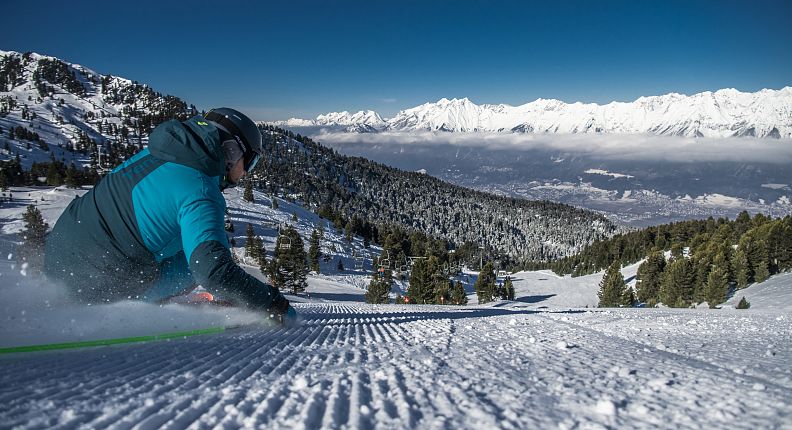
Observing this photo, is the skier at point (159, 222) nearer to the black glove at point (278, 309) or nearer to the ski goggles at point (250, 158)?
the ski goggles at point (250, 158)

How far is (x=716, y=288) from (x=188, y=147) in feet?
179

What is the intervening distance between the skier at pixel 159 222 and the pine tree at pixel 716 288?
53016mm

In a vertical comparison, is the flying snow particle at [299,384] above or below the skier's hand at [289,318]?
above

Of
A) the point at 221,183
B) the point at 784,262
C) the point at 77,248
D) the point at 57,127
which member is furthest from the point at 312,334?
the point at 57,127

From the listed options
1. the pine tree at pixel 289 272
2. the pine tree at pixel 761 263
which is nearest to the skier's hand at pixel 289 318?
the pine tree at pixel 289 272

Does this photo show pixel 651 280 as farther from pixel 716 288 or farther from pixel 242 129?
pixel 242 129

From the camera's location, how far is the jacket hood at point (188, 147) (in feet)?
12.2

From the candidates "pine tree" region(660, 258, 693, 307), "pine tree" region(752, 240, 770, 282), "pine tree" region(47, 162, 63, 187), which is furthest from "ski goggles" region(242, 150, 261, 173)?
"pine tree" region(47, 162, 63, 187)

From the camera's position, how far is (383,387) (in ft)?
8.87

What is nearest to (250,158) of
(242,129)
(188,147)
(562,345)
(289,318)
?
(242,129)

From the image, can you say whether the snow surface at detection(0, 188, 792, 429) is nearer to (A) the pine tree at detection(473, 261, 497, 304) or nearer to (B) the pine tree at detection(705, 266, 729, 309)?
(B) the pine tree at detection(705, 266, 729, 309)

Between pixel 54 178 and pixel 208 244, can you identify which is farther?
pixel 54 178

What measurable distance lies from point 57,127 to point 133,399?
25472 centimetres

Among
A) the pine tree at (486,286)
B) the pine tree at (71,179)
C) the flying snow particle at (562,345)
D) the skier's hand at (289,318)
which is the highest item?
the pine tree at (71,179)
